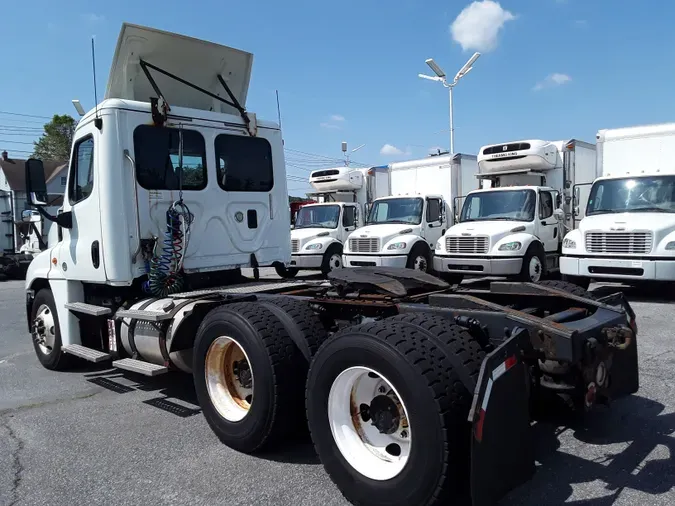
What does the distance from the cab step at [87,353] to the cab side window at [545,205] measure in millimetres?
10347

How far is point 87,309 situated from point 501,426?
4.40 meters

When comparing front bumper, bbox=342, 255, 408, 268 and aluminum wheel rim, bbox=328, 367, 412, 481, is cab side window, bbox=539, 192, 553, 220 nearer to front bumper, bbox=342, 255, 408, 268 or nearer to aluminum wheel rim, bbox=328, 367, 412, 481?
front bumper, bbox=342, 255, 408, 268

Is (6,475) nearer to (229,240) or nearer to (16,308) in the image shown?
(229,240)

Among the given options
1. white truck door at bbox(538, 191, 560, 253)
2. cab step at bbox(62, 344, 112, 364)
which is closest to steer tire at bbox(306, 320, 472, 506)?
cab step at bbox(62, 344, 112, 364)

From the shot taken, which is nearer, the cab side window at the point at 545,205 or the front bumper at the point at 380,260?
the cab side window at the point at 545,205

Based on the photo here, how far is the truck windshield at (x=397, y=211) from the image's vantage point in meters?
15.5

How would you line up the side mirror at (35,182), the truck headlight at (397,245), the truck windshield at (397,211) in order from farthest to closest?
the truck windshield at (397,211) < the truck headlight at (397,245) < the side mirror at (35,182)

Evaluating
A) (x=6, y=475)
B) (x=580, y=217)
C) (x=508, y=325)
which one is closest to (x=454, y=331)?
(x=508, y=325)

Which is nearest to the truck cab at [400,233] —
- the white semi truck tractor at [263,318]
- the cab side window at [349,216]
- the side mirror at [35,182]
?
the cab side window at [349,216]

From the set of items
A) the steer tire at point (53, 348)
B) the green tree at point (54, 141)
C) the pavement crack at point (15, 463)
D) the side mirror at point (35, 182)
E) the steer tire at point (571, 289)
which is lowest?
the pavement crack at point (15, 463)

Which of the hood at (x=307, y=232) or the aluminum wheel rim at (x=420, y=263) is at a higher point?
the hood at (x=307, y=232)

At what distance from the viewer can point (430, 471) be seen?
9.24ft

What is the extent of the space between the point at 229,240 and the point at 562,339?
12.7ft

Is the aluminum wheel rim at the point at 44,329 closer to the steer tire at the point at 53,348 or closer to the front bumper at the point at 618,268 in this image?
the steer tire at the point at 53,348
